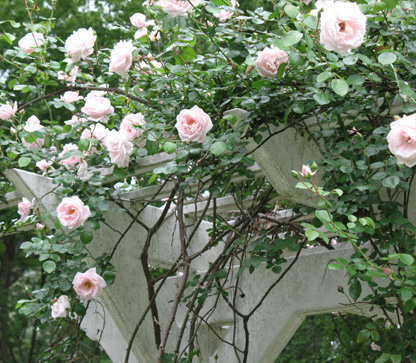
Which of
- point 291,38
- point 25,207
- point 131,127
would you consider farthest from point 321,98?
point 25,207

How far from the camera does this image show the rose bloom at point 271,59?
168 centimetres

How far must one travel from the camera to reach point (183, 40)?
1870mm

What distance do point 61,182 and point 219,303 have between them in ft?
3.13

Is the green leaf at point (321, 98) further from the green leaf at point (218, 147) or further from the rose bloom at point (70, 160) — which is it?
A: the rose bloom at point (70, 160)

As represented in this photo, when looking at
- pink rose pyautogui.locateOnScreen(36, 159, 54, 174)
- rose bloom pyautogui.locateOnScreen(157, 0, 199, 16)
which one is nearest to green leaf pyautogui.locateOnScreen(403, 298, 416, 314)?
rose bloom pyautogui.locateOnScreen(157, 0, 199, 16)

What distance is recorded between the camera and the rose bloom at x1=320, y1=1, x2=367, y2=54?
1404 mm

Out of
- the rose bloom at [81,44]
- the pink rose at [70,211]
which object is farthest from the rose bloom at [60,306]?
the rose bloom at [81,44]

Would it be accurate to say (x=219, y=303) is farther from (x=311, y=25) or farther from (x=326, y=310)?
(x=311, y=25)

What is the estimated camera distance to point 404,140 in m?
1.33

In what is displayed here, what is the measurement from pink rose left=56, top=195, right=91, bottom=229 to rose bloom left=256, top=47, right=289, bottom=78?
2.39 feet

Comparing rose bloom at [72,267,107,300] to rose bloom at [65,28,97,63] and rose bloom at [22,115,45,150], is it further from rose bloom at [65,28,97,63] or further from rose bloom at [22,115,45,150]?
rose bloom at [65,28,97,63]

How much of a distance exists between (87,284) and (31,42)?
0.89 meters

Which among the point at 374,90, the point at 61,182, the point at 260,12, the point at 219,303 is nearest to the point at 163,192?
the point at 61,182

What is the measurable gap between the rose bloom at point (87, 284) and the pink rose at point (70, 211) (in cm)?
18
